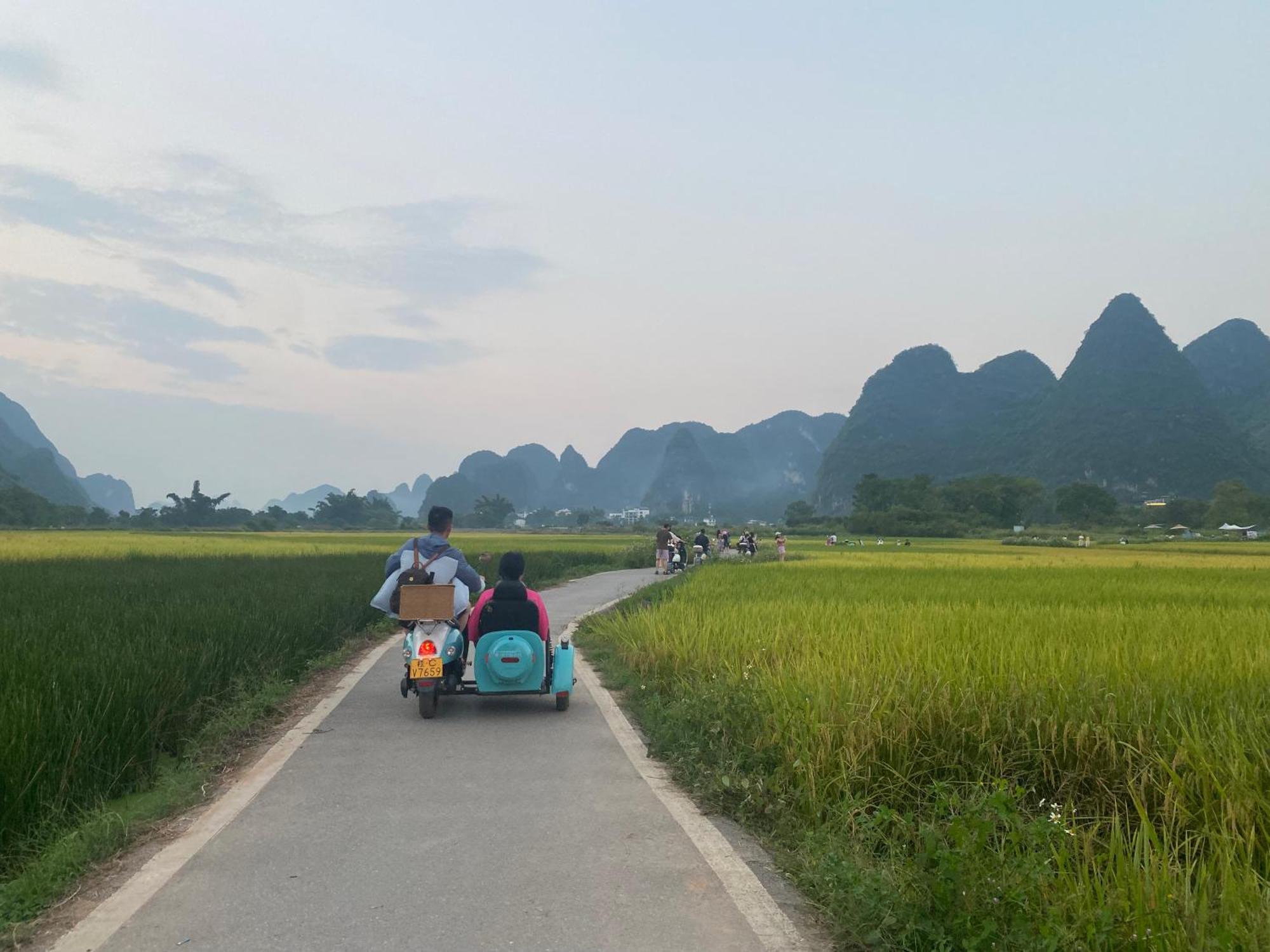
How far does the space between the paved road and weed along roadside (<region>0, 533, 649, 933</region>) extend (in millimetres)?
542

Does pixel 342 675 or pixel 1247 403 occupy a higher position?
pixel 1247 403

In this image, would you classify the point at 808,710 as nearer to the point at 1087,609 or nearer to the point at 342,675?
the point at 342,675

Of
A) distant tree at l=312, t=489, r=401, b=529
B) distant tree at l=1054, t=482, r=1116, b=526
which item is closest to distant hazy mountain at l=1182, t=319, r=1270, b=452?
distant tree at l=1054, t=482, r=1116, b=526

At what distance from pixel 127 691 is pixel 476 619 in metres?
2.44

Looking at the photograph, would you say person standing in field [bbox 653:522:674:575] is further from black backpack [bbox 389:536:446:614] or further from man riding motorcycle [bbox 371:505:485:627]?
black backpack [bbox 389:536:446:614]

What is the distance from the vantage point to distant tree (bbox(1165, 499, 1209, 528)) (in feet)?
253

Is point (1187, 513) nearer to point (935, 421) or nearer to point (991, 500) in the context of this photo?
point (991, 500)

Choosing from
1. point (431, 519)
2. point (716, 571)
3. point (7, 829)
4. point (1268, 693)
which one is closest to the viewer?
point (7, 829)

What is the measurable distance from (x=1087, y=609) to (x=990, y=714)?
6.05m

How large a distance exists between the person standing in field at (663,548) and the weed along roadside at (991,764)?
693 inches

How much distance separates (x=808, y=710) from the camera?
197 inches

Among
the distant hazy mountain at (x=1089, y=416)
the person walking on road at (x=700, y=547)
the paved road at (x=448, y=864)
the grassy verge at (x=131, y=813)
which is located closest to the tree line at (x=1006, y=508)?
the distant hazy mountain at (x=1089, y=416)

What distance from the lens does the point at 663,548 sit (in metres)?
27.4

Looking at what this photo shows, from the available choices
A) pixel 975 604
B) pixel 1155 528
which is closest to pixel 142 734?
pixel 975 604
